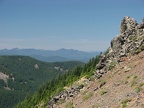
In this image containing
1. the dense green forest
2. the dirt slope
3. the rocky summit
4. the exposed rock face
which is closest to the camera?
the dirt slope

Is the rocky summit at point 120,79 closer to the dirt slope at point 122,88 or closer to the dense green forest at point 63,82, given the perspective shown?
the dirt slope at point 122,88

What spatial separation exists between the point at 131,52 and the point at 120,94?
15199mm

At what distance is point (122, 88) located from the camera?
33.4 m

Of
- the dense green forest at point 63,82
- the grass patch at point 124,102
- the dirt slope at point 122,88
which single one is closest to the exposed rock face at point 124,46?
the dirt slope at point 122,88

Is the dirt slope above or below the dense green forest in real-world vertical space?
above

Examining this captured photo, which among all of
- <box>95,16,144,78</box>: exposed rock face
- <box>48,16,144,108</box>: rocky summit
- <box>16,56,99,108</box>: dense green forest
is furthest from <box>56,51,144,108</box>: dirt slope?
<box>16,56,99,108</box>: dense green forest

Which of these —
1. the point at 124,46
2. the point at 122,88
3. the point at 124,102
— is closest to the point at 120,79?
the point at 122,88

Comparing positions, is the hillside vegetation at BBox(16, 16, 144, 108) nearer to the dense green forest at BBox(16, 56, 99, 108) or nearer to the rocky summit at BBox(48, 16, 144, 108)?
the rocky summit at BBox(48, 16, 144, 108)

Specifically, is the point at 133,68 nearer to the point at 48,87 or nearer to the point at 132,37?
the point at 132,37

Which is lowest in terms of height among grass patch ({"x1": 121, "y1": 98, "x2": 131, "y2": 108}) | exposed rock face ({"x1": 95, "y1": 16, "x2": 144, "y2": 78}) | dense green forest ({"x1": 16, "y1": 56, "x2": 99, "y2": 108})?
dense green forest ({"x1": 16, "y1": 56, "x2": 99, "y2": 108})

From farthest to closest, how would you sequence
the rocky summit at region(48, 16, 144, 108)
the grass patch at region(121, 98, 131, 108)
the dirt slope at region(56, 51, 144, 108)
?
the rocky summit at region(48, 16, 144, 108) < the dirt slope at region(56, 51, 144, 108) < the grass patch at region(121, 98, 131, 108)

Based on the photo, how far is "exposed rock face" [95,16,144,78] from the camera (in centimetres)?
4575

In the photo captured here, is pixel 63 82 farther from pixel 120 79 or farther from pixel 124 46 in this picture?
pixel 120 79

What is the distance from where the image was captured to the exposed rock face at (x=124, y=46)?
45750 millimetres
